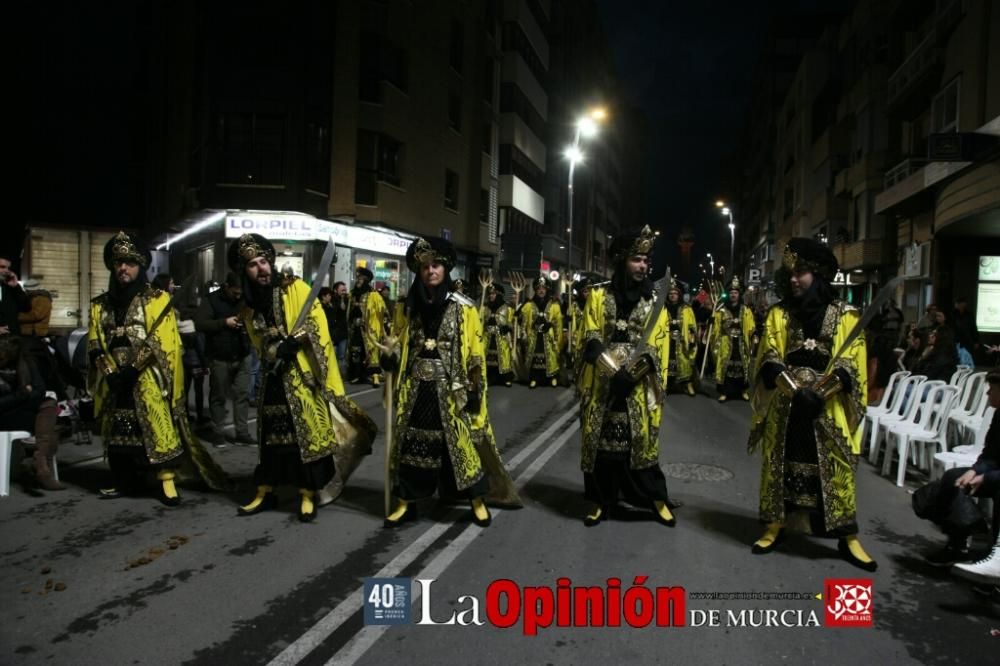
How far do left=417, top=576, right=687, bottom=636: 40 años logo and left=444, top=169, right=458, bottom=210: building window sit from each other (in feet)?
87.6

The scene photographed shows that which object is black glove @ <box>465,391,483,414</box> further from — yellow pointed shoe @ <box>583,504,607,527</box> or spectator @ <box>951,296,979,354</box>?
spectator @ <box>951,296,979,354</box>

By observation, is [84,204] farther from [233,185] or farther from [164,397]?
[164,397]

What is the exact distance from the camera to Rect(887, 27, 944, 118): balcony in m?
19.2

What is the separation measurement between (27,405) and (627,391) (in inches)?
202

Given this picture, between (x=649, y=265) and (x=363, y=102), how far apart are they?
20273 mm

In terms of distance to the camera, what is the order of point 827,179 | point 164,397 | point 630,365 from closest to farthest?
point 630,365 → point 164,397 → point 827,179

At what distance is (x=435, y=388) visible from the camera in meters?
5.39

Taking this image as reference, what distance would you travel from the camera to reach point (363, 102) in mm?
23891

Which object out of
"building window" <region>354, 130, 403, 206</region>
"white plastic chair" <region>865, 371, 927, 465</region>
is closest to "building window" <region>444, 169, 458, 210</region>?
"building window" <region>354, 130, 403, 206</region>

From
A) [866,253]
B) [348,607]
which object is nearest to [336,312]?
[348,607]

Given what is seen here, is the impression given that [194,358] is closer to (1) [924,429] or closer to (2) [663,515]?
(2) [663,515]

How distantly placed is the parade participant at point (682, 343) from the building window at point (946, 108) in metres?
9.34

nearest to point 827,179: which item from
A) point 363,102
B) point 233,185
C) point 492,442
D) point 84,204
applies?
point 363,102

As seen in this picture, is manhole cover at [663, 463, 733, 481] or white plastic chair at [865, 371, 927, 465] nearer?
manhole cover at [663, 463, 733, 481]
